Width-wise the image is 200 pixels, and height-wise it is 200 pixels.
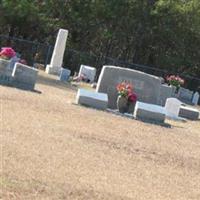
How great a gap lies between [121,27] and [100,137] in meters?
29.4

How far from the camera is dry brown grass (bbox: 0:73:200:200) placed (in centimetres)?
695

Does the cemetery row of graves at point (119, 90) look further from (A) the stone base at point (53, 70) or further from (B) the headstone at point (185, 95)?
(B) the headstone at point (185, 95)

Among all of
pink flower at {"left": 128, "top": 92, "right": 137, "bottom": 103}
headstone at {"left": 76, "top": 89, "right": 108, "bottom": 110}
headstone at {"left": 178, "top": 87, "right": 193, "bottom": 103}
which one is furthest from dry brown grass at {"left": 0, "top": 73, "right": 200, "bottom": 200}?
headstone at {"left": 178, "top": 87, "right": 193, "bottom": 103}

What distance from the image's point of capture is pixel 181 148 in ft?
39.6

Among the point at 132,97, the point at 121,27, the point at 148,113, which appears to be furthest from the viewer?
the point at 121,27

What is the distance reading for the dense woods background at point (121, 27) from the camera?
38.1 meters

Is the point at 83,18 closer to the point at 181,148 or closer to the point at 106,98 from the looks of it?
the point at 106,98

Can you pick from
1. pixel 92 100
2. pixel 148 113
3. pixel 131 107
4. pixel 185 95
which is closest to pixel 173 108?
pixel 131 107

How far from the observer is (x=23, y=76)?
17297mm

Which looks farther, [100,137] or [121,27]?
[121,27]

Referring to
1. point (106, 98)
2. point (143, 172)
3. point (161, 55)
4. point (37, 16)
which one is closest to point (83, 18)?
point (37, 16)

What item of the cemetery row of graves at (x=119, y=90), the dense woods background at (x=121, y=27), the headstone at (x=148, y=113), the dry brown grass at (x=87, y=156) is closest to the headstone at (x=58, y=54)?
the cemetery row of graves at (x=119, y=90)

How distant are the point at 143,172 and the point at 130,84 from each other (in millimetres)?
9062

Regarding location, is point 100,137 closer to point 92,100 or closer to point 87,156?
point 87,156
